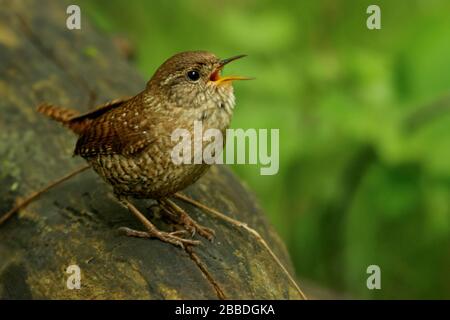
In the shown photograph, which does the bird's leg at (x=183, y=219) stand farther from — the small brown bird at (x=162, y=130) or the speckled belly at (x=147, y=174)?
the speckled belly at (x=147, y=174)

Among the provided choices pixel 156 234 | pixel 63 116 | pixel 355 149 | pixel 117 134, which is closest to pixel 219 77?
pixel 117 134

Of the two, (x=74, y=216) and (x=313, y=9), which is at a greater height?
(x=313, y=9)

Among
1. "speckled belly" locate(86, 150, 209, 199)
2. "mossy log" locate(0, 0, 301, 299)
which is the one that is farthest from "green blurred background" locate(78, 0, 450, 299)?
"speckled belly" locate(86, 150, 209, 199)

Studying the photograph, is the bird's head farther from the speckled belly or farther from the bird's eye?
the speckled belly

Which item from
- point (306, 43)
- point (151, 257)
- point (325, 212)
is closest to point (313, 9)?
point (306, 43)
